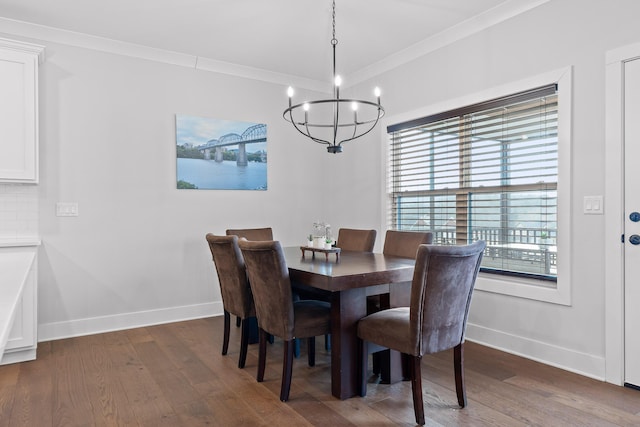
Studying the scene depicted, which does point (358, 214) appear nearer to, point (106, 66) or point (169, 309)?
point (169, 309)

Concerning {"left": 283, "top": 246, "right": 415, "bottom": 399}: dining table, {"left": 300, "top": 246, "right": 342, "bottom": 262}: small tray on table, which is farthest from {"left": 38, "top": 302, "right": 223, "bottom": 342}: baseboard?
{"left": 283, "top": 246, "right": 415, "bottom": 399}: dining table

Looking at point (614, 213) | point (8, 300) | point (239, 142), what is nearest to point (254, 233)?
point (239, 142)

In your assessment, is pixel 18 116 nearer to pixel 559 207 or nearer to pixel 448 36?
pixel 448 36

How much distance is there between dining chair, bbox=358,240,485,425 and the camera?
2.12m

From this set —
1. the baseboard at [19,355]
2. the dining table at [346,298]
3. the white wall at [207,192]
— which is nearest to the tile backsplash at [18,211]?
the white wall at [207,192]

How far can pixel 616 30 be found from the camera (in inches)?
106

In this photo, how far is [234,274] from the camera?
118 inches

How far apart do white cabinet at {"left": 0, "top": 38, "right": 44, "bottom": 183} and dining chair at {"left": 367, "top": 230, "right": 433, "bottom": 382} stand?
2797mm

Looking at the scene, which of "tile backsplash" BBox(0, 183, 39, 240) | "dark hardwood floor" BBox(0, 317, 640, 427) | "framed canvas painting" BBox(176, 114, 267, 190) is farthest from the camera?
"framed canvas painting" BBox(176, 114, 267, 190)

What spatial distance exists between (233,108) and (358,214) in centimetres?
180

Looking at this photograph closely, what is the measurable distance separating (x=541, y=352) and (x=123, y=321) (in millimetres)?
3540

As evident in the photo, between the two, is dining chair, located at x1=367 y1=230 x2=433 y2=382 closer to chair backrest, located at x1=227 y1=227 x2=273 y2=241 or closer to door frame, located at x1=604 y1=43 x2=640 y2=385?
door frame, located at x1=604 y1=43 x2=640 y2=385

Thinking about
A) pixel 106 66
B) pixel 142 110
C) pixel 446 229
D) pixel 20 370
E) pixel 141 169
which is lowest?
pixel 20 370

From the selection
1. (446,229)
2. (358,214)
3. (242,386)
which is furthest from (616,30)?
(242,386)
